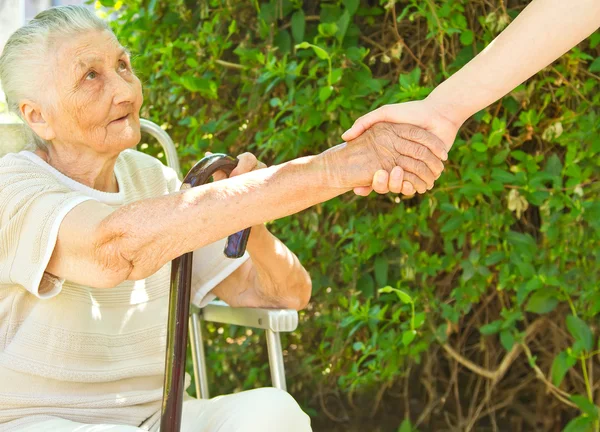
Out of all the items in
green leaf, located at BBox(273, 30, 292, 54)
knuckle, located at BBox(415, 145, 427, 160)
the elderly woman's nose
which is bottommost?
green leaf, located at BBox(273, 30, 292, 54)

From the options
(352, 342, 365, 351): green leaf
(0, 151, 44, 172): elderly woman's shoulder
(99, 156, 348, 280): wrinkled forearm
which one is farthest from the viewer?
(352, 342, 365, 351): green leaf

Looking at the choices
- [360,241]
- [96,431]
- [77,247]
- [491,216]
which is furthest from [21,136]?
[491,216]

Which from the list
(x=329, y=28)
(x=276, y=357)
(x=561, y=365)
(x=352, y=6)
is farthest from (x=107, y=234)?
(x=561, y=365)

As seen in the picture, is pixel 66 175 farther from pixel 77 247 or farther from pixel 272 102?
pixel 272 102

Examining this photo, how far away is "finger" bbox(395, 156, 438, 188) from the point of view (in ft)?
6.05

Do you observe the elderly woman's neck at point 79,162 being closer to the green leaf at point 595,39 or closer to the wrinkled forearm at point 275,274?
the wrinkled forearm at point 275,274

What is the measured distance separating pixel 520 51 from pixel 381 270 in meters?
1.19

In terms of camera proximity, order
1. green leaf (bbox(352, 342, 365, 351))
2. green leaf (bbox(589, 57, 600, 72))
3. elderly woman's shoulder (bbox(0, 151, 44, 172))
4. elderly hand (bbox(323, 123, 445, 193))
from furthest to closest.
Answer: green leaf (bbox(352, 342, 365, 351)) → green leaf (bbox(589, 57, 600, 72)) → elderly woman's shoulder (bbox(0, 151, 44, 172)) → elderly hand (bbox(323, 123, 445, 193))

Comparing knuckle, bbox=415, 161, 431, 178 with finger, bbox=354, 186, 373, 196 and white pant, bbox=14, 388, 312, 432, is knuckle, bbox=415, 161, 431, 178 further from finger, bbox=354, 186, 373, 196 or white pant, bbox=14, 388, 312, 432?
white pant, bbox=14, 388, 312, 432

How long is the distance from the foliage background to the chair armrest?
1.89 ft

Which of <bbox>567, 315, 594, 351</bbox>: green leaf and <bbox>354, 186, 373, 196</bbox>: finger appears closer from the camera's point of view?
<bbox>354, 186, 373, 196</bbox>: finger

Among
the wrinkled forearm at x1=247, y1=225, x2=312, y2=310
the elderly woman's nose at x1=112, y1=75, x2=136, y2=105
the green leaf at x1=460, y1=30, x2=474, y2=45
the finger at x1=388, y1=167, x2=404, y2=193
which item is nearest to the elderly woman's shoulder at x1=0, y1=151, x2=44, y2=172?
the elderly woman's nose at x1=112, y1=75, x2=136, y2=105

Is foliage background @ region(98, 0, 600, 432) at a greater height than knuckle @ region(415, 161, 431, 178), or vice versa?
knuckle @ region(415, 161, 431, 178)

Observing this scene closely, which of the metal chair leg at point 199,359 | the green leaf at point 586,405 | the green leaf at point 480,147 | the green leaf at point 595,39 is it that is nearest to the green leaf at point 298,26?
the green leaf at point 480,147
